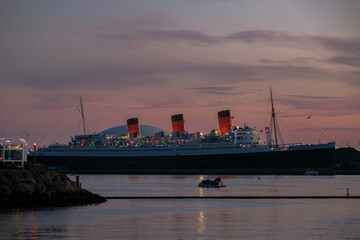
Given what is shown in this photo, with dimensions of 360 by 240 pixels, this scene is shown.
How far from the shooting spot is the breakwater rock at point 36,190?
40312 mm

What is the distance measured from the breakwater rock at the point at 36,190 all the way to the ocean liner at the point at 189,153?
100835 mm

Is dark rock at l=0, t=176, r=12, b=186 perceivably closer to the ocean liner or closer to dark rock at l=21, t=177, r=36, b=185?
dark rock at l=21, t=177, r=36, b=185

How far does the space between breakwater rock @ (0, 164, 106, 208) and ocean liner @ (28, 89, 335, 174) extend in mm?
100835

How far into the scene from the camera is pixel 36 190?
4153 cm

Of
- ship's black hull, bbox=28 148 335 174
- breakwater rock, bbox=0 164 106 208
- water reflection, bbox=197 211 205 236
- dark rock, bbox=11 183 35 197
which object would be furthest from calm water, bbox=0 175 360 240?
ship's black hull, bbox=28 148 335 174

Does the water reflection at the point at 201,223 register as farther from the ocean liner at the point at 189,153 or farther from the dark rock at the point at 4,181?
the ocean liner at the point at 189,153

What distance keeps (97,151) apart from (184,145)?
25419 millimetres

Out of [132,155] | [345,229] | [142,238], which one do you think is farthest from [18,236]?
[132,155]

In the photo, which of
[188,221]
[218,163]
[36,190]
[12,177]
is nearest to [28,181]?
[36,190]

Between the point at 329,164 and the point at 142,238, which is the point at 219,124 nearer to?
the point at 329,164

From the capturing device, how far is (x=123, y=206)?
45.0m

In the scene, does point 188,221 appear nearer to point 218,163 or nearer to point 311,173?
point 311,173

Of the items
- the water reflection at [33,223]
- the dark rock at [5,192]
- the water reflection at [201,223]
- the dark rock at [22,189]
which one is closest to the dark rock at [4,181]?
the dark rock at [5,192]

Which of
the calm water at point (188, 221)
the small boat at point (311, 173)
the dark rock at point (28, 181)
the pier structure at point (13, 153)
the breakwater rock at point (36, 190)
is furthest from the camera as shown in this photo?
the small boat at point (311, 173)
